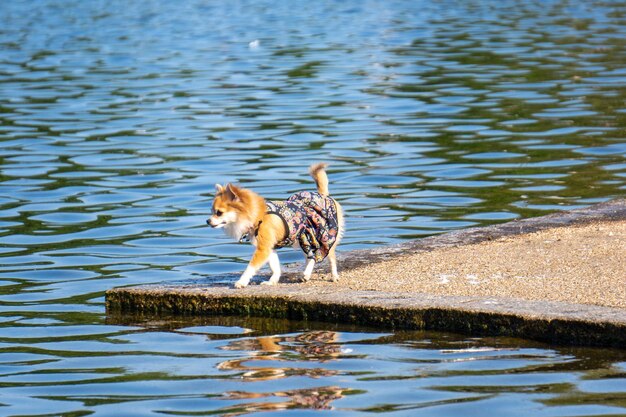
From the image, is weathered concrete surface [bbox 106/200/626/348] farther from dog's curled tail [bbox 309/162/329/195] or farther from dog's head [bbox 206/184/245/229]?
dog's curled tail [bbox 309/162/329/195]

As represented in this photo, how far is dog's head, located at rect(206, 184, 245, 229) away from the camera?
10.3 m

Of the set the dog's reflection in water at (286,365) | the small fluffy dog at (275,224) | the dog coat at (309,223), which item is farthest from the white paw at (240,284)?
→ the dog's reflection in water at (286,365)

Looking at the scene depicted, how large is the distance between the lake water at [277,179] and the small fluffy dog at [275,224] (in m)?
0.75

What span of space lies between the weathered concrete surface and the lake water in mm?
151

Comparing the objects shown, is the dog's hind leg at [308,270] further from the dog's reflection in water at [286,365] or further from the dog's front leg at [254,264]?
the dog's reflection in water at [286,365]

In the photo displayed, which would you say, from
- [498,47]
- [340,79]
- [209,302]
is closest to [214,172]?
[209,302]

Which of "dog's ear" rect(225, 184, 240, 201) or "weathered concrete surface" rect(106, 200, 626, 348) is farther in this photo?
"dog's ear" rect(225, 184, 240, 201)

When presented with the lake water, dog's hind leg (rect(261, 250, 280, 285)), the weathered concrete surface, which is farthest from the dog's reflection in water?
dog's hind leg (rect(261, 250, 280, 285))

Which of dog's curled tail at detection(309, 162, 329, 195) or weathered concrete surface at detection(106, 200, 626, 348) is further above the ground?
dog's curled tail at detection(309, 162, 329, 195)

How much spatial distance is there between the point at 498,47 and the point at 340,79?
6541 mm

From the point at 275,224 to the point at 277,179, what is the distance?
6685 millimetres

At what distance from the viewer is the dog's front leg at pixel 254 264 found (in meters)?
10.3

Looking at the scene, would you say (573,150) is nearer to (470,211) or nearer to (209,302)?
(470,211)

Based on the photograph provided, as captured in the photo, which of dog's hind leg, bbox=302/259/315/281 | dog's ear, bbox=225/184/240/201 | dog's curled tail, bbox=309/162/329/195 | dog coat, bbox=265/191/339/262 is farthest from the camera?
dog's curled tail, bbox=309/162/329/195
